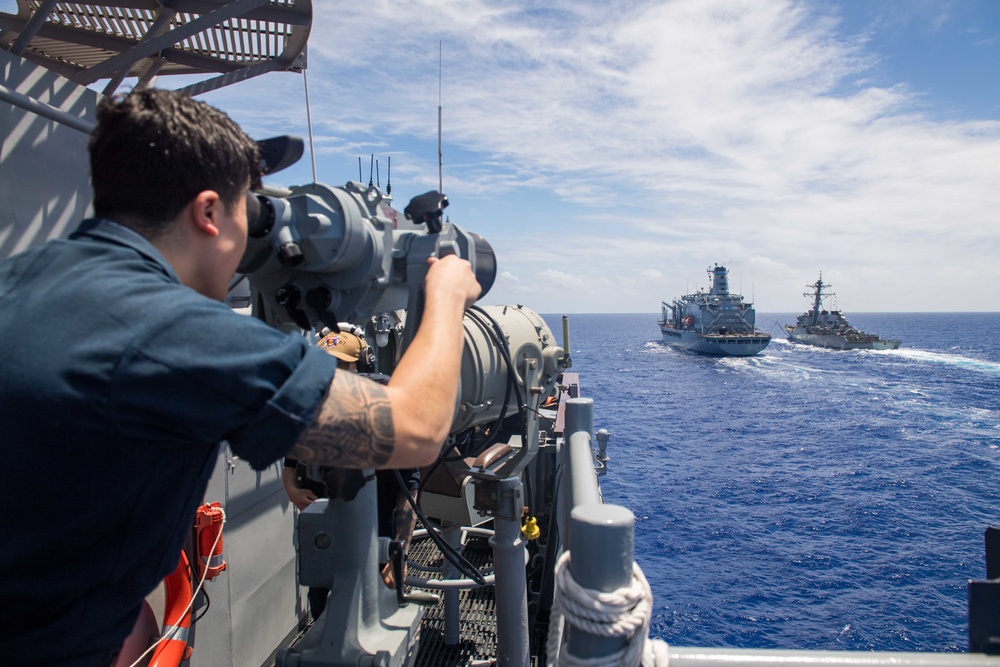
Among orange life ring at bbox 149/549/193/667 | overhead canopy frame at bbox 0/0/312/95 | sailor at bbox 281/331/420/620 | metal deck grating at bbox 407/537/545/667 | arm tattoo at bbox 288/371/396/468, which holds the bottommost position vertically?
metal deck grating at bbox 407/537/545/667

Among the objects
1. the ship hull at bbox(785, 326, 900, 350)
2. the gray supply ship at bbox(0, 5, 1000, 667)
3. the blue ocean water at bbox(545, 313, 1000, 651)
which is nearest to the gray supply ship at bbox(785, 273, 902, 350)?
the ship hull at bbox(785, 326, 900, 350)

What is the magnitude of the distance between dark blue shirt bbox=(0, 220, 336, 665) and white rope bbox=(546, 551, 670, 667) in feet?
2.45

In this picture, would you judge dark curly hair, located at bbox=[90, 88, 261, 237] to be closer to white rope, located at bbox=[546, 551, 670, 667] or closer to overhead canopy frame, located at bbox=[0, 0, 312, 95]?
white rope, located at bbox=[546, 551, 670, 667]

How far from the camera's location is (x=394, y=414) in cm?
127

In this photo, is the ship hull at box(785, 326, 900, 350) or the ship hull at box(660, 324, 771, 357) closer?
the ship hull at box(660, 324, 771, 357)

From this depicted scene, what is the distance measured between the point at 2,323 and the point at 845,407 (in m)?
43.9

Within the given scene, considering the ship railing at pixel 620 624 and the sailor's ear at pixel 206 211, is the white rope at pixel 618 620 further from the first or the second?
the sailor's ear at pixel 206 211

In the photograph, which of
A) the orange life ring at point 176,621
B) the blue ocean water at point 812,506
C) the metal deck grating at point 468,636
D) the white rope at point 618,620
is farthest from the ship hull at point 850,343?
the white rope at point 618,620

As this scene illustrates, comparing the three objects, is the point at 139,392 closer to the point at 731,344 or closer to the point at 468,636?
the point at 468,636

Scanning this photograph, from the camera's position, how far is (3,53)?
337 cm

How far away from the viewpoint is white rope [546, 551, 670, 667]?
136 centimetres

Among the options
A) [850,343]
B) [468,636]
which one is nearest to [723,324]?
[850,343]

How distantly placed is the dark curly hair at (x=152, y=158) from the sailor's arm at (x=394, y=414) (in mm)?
492

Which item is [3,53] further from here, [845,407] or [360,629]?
[845,407]
